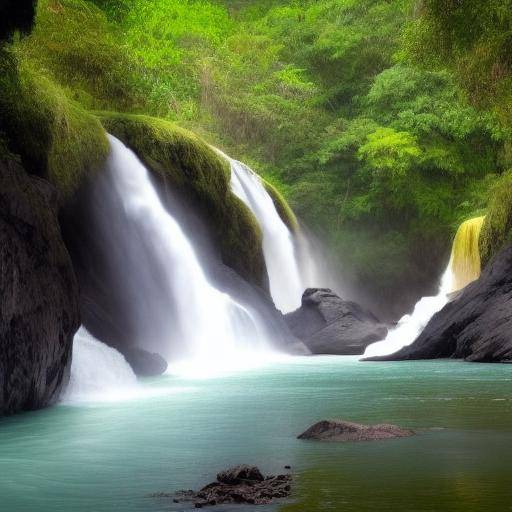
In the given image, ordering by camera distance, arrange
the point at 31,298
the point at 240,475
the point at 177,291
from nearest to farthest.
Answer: the point at 240,475
the point at 31,298
the point at 177,291

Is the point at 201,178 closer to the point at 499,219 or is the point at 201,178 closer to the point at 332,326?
the point at 332,326

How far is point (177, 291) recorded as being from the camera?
63.2 ft

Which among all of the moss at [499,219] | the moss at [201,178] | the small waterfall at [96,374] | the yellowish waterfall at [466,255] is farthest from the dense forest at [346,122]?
the small waterfall at [96,374]

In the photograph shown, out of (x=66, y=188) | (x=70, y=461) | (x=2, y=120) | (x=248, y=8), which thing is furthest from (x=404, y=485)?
(x=248, y=8)

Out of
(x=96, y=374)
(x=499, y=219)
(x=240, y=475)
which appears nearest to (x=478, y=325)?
(x=499, y=219)

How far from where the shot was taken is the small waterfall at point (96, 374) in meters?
11.2

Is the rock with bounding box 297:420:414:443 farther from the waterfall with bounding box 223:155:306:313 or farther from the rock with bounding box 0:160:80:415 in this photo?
the waterfall with bounding box 223:155:306:313

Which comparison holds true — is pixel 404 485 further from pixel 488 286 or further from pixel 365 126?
pixel 365 126

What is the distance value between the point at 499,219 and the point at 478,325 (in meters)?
5.04

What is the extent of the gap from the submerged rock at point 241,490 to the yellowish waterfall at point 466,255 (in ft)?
77.4

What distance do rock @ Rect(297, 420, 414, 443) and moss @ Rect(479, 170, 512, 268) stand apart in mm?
14418

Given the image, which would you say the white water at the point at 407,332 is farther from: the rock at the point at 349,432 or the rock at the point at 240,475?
the rock at the point at 240,475

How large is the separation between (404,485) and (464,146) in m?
30.5

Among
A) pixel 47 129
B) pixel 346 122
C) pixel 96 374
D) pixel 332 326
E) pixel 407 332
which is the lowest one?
pixel 96 374
